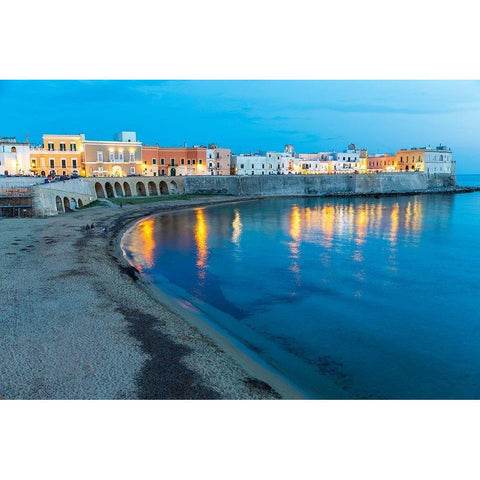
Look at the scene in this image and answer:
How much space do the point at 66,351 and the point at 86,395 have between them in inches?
71.7

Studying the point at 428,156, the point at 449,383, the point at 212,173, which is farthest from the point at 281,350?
the point at 428,156

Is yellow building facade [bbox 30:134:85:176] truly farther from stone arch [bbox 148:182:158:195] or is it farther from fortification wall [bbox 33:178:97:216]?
stone arch [bbox 148:182:158:195]

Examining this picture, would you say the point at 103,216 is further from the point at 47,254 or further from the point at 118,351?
the point at 118,351

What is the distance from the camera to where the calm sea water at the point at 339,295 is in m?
9.82

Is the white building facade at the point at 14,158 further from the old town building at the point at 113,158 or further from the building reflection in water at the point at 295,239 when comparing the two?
the building reflection in water at the point at 295,239

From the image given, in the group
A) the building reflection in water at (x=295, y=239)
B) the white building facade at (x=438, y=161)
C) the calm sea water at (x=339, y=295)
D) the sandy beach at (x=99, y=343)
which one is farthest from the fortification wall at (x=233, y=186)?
the sandy beach at (x=99, y=343)

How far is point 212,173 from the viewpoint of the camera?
59062mm

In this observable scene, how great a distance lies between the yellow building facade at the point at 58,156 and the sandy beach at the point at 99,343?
104 feet

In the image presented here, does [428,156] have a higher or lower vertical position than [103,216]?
higher

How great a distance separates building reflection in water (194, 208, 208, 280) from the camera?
19.2m

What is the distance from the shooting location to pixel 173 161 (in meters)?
56.1

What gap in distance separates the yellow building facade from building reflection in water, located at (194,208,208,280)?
1644 centimetres

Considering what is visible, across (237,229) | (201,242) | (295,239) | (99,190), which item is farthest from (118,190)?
(295,239)

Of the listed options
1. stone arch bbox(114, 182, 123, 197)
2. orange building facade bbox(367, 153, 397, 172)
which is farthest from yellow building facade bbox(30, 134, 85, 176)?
orange building facade bbox(367, 153, 397, 172)
